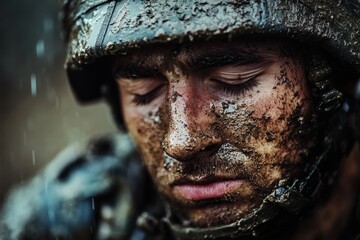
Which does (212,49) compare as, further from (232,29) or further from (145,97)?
(145,97)

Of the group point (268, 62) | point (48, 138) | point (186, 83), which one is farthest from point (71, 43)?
point (48, 138)

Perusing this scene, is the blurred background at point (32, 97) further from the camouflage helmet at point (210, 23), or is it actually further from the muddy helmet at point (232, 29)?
the camouflage helmet at point (210, 23)

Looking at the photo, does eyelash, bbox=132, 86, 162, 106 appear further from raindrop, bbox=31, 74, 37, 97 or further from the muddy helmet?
raindrop, bbox=31, 74, 37, 97

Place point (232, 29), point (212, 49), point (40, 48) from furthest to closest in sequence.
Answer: point (40, 48) → point (212, 49) → point (232, 29)

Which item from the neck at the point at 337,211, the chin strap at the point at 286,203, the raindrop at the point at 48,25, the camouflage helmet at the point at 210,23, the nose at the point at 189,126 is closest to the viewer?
the camouflage helmet at the point at 210,23

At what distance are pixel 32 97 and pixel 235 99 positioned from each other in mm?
2678

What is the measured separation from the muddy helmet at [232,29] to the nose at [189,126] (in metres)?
0.19

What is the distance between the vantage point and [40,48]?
4.12m

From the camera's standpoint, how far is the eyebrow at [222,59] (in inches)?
68.8

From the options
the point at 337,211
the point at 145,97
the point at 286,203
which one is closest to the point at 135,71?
the point at 145,97

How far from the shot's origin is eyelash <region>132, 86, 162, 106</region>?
1.95 metres

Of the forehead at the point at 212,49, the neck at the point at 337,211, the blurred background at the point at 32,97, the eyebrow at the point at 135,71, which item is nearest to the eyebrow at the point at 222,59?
the forehead at the point at 212,49

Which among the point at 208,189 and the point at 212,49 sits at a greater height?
the point at 212,49

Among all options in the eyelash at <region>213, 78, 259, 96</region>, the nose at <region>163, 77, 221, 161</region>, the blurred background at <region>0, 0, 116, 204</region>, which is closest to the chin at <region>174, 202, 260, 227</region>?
the nose at <region>163, 77, 221, 161</region>
